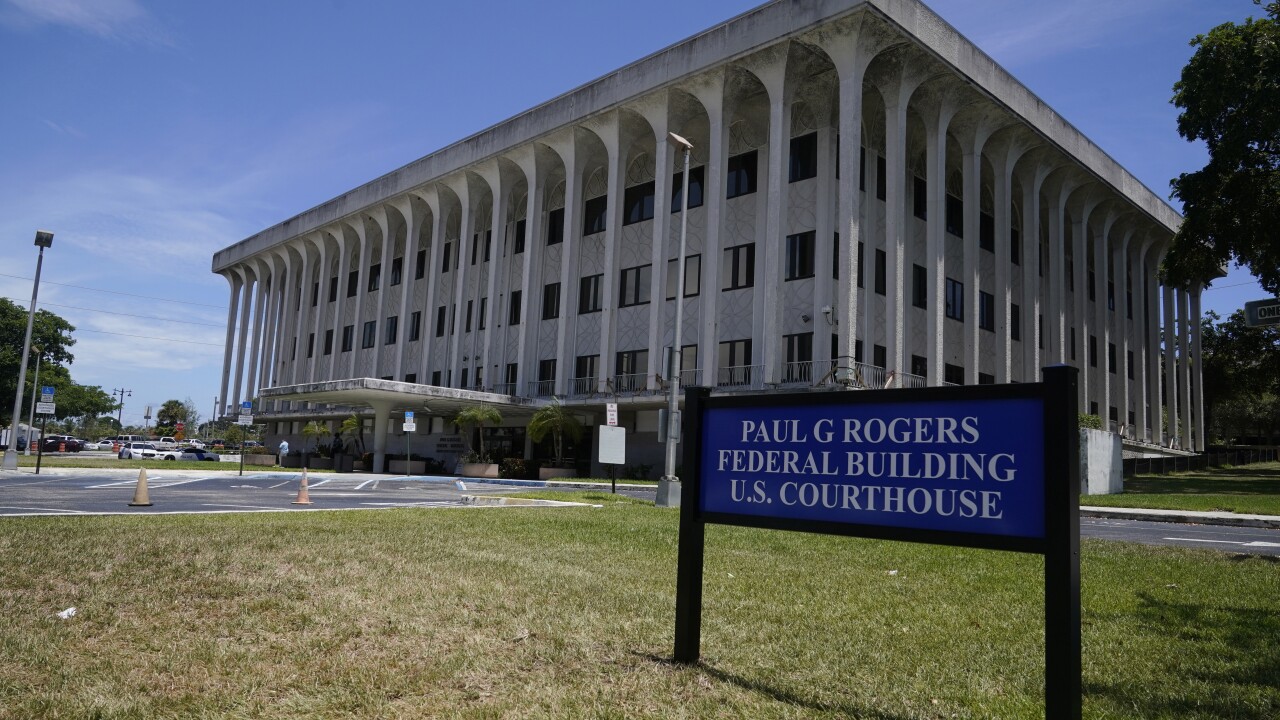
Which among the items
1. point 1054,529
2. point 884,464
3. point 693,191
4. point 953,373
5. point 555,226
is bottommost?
point 1054,529

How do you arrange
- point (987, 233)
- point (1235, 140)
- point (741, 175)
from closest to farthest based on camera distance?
point (1235, 140), point (741, 175), point (987, 233)

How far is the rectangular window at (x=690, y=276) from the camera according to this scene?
36.5 m

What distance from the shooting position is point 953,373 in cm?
3747

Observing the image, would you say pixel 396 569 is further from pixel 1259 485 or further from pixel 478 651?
pixel 1259 485

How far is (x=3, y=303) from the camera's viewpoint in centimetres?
7906

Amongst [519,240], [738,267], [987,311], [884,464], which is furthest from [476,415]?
[884,464]

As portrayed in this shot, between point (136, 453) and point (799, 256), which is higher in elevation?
point (799, 256)

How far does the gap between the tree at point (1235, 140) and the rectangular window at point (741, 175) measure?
16.6 m

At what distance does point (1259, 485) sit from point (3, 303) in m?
96.6

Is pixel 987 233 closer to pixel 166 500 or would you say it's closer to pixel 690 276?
pixel 690 276

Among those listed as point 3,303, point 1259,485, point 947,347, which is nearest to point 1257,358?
point 1259,485

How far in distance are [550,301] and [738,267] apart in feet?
38.7

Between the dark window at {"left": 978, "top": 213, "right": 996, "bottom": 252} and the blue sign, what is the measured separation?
38.8 metres

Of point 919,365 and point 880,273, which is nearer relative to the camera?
point 880,273
